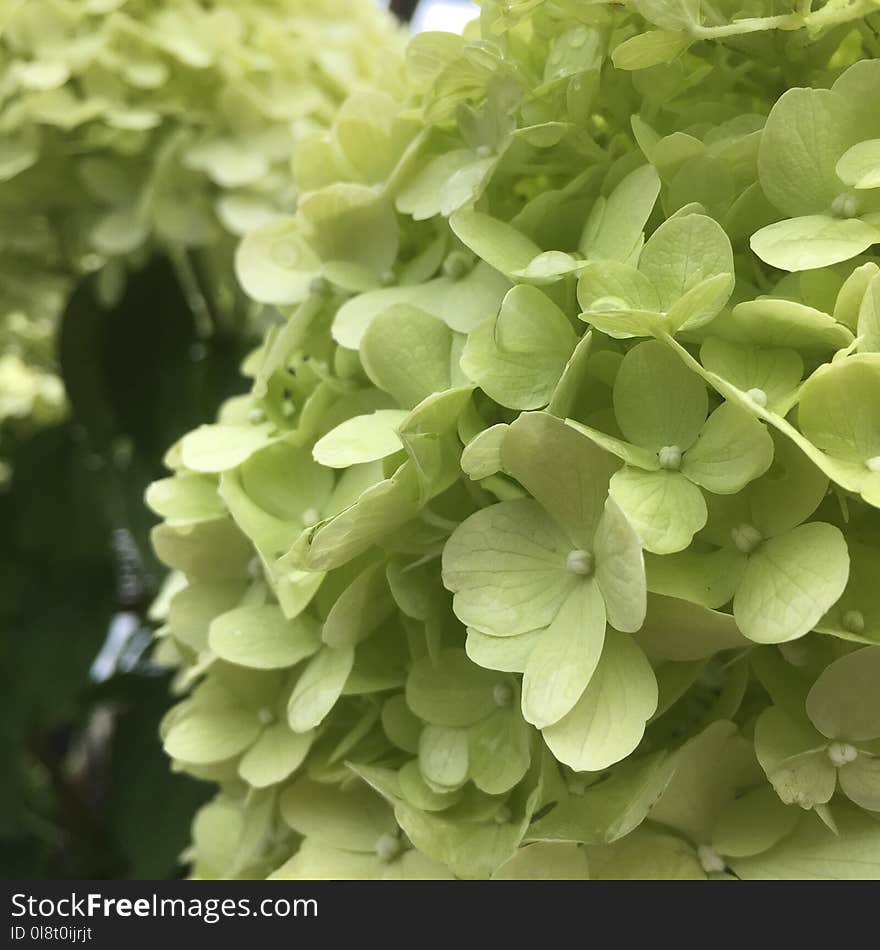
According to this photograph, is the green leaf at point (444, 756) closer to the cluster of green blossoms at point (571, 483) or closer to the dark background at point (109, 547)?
the cluster of green blossoms at point (571, 483)

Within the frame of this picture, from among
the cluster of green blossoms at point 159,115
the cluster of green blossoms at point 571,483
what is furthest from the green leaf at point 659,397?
the cluster of green blossoms at point 159,115

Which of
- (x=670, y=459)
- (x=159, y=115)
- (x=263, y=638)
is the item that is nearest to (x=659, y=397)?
(x=670, y=459)

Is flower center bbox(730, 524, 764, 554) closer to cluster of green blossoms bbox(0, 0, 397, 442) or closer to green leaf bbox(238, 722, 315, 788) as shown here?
green leaf bbox(238, 722, 315, 788)

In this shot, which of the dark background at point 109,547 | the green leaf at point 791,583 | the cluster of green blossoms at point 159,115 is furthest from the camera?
the dark background at point 109,547

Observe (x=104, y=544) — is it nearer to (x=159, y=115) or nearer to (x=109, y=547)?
(x=109, y=547)

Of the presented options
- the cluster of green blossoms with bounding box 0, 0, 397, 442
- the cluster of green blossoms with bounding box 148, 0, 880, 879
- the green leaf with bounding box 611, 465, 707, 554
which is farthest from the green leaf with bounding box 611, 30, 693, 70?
the cluster of green blossoms with bounding box 0, 0, 397, 442

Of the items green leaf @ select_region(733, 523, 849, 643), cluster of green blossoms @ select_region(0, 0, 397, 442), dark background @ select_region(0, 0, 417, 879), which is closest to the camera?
green leaf @ select_region(733, 523, 849, 643)

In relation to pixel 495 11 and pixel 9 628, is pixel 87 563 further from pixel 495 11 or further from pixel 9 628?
pixel 495 11
